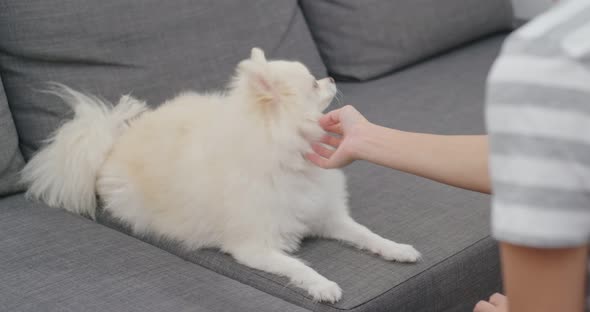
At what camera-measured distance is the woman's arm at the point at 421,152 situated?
859mm

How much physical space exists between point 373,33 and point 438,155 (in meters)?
1.42

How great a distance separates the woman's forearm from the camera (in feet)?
2.81

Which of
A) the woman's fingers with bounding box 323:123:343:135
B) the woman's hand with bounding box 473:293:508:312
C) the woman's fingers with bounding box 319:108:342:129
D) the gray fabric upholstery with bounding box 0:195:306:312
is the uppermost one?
the woman's fingers with bounding box 319:108:342:129

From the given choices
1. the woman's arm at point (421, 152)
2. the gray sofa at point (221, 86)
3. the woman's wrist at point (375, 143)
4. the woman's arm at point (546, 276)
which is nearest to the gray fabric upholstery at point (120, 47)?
the gray sofa at point (221, 86)

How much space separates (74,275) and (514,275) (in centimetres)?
93


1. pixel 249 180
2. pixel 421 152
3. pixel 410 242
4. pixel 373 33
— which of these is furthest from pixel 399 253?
pixel 373 33

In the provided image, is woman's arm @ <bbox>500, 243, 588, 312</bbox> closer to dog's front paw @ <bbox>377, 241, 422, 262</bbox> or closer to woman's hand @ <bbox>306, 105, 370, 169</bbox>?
woman's hand @ <bbox>306, 105, 370, 169</bbox>

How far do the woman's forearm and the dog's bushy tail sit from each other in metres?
0.78

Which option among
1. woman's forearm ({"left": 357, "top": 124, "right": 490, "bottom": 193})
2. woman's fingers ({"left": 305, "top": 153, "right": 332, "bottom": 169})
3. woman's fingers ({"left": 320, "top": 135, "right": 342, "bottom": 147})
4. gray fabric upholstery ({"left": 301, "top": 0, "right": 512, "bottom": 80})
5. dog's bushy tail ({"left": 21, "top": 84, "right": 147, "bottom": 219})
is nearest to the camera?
woman's forearm ({"left": 357, "top": 124, "right": 490, "bottom": 193})

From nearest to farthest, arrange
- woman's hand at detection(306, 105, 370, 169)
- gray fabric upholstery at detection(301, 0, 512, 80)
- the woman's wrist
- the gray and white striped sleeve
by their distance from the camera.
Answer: the gray and white striped sleeve
the woman's wrist
woman's hand at detection(306, 105, 370, 169)
gray fabric upholstery at detection(301, 0, 512, 80)

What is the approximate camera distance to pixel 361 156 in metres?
1.11

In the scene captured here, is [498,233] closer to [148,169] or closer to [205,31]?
[148,169]

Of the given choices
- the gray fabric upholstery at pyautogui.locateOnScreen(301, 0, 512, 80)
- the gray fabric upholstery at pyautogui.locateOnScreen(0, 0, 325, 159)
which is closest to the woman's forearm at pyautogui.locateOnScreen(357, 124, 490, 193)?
the gray fabric upholstery at pyautogui.locateOnScreen(0, 0, 325, 159)

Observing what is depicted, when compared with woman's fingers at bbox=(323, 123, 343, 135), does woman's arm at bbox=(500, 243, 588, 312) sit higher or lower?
higher
